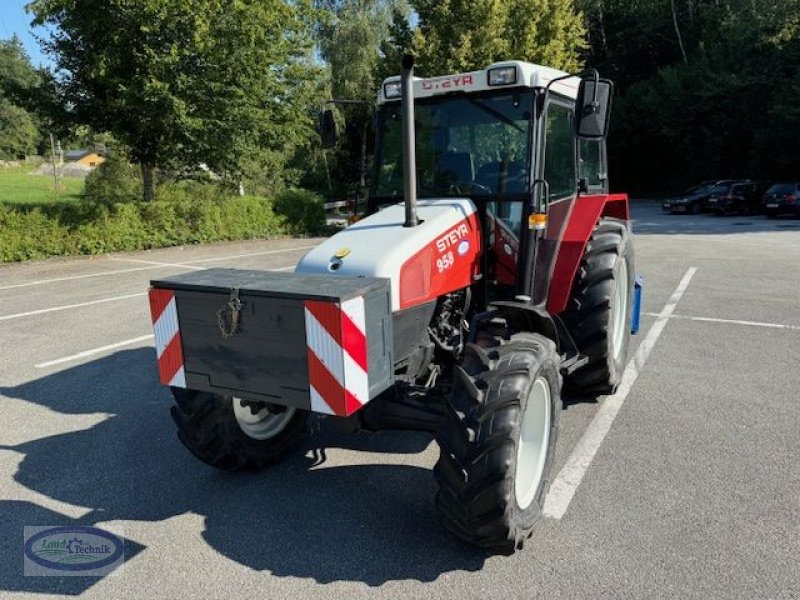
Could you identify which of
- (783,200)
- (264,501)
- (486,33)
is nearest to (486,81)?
(264,501)

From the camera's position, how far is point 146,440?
4.56 metres

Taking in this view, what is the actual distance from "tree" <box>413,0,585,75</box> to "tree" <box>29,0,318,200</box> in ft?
20.4

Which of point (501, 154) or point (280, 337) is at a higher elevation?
point (501, 154)

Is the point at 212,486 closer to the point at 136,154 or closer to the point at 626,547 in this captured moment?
the point at 626,547

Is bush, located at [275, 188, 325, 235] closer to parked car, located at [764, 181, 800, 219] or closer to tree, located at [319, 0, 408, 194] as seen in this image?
tree, located at [319, 0, 408, 194]

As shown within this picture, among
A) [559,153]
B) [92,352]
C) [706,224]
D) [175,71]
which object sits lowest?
[706,224]

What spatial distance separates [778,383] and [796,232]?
1527 cm

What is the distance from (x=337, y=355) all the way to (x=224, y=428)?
4.34 feet

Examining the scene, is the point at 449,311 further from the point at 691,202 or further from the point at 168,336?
the point at 691,202

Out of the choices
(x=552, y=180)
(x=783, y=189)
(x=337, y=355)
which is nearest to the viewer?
(x=337, y=355)

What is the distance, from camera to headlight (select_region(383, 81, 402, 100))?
456cm

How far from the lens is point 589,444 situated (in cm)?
434

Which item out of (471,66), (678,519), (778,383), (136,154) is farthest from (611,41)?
(678,519)

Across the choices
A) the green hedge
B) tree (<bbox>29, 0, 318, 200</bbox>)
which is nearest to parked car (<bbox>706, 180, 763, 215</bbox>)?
the green hedge
